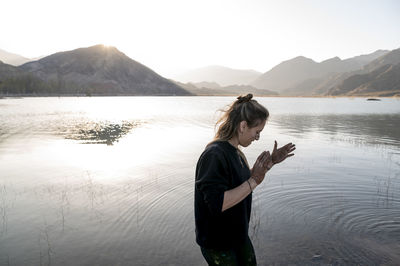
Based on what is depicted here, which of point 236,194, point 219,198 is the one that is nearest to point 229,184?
point 236,194

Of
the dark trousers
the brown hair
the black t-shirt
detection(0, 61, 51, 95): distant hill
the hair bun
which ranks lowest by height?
the dark trousers

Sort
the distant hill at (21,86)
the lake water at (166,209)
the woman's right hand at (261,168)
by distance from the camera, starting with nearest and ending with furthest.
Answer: the woman's right hand at (261,168)
the lake water at (166,209)
the distant hill at (21,86)

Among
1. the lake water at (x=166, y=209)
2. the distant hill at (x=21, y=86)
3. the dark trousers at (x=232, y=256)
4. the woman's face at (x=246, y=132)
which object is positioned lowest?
the lake water at (x=166, y=209)

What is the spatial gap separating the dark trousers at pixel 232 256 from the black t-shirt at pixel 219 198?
6cm

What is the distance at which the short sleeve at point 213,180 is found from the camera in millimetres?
2713

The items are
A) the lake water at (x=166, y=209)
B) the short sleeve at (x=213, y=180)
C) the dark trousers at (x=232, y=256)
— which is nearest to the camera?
the short sleeve at (x=213, y=180)

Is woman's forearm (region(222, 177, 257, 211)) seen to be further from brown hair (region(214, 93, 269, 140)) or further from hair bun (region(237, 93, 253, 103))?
hair bun (region(237, 93, 253, 103))

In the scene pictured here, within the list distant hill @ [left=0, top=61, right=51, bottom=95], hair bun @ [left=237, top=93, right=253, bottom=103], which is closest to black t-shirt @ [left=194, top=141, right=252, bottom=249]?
hair bun @ [left=237, top=93, right=253, bottom=103]

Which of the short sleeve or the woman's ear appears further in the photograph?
the woman's ear

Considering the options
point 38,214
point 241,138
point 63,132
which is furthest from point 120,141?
point 241,138

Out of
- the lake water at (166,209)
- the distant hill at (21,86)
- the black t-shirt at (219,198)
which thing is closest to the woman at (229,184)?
the black t-shirt at (219,198)

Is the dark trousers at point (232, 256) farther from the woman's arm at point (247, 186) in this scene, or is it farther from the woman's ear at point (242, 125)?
the woman's ear at point (242, 125)

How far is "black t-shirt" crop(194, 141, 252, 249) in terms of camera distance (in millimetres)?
2732

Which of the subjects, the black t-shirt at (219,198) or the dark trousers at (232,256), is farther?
the dark trousers at (232,256)
